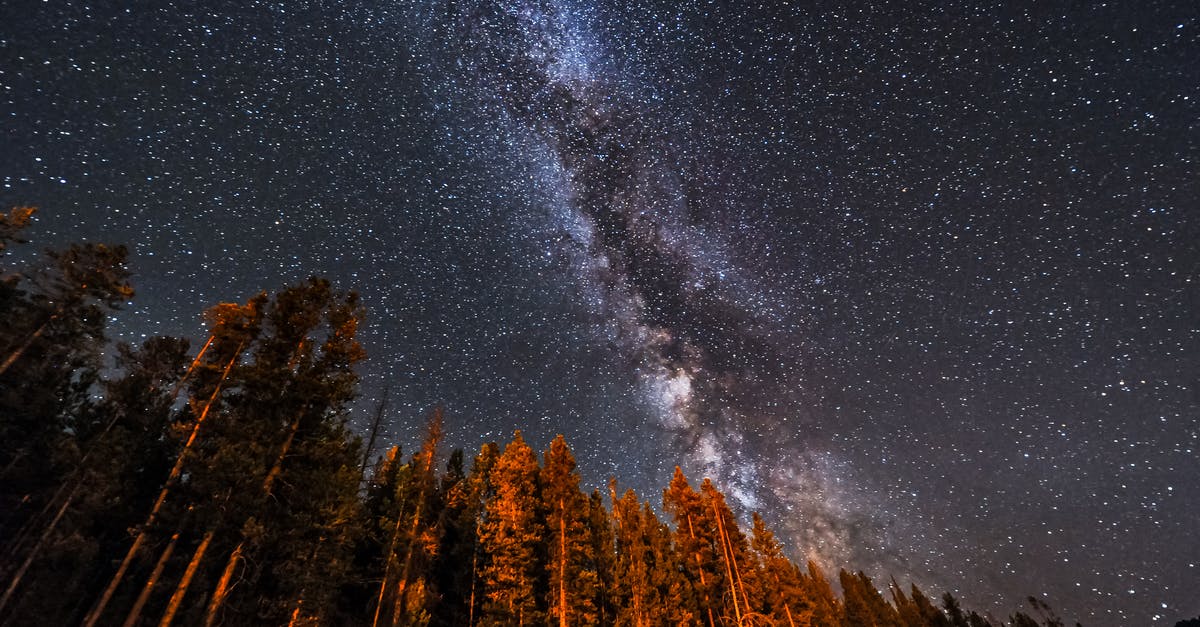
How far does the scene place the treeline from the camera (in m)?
14.7

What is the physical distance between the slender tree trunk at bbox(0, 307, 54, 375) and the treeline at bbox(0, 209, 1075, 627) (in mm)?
114

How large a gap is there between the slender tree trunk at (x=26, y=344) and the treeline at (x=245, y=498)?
0.37 feet

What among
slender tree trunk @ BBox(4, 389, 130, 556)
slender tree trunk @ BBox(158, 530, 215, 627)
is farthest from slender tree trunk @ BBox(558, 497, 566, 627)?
slender tree trunk @ BBox(4, 389, 130, 556)

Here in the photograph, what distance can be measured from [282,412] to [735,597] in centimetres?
3040

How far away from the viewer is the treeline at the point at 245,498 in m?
14.7

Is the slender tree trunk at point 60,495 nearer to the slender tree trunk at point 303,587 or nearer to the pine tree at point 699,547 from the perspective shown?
the slender tree trunk at point 303,587

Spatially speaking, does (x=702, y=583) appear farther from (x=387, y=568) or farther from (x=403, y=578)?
(x=387, y=568)

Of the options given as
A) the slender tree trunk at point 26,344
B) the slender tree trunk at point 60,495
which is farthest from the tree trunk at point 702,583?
the slender tree trunk at point 26,344

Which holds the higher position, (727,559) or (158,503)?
(727,559)

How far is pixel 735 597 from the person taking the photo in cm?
3142

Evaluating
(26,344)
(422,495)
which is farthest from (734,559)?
(26,344)

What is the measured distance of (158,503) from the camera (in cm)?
1352

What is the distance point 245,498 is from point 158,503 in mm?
2209

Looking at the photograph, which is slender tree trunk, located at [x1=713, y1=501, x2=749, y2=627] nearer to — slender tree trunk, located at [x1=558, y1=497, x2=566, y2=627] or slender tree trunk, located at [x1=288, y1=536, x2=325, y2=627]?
slender tree trunk, located at [x1=558, y1=497, x2=566, y2=627]
